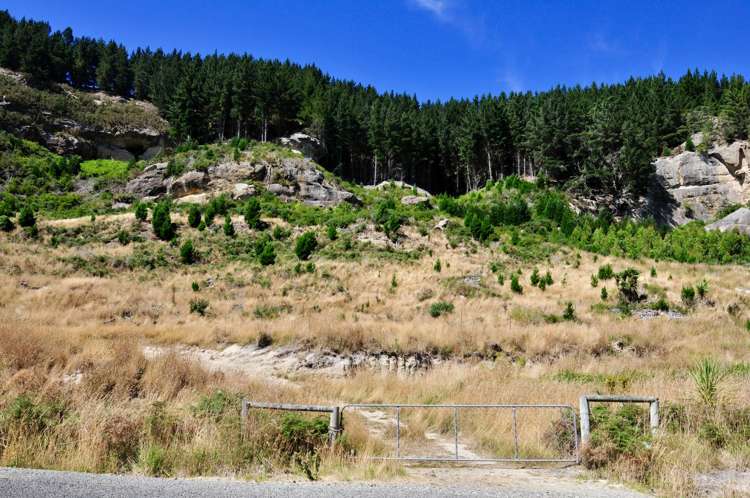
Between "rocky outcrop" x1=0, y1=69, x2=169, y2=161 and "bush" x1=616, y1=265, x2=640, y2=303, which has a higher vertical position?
"rocky outcrop" x1=0, y1=69, x2=169, y2=161

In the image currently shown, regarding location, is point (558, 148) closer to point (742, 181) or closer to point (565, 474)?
point (742, 181)

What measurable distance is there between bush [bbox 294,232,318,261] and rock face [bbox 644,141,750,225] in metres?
44.6

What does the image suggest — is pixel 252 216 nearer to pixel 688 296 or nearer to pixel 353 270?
pixel 353 270

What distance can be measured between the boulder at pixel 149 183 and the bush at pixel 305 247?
22242 millimetres

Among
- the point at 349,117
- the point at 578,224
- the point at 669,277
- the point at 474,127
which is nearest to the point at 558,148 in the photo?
the point at 474,127

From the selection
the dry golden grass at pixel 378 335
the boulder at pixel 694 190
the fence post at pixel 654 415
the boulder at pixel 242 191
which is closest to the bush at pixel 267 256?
the dry golden grass at pixel 378 335

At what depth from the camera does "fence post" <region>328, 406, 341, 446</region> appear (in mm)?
7341

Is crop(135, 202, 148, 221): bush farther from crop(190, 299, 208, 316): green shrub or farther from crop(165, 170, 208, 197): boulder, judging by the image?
crop(190, 299, 208, 316): green shrub

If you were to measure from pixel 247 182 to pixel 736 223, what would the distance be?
52.0m

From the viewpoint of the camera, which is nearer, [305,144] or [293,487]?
[293,487]

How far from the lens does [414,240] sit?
3878 centimetres

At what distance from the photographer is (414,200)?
52.9m

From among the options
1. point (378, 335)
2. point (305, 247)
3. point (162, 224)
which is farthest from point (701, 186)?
point (162, 224)

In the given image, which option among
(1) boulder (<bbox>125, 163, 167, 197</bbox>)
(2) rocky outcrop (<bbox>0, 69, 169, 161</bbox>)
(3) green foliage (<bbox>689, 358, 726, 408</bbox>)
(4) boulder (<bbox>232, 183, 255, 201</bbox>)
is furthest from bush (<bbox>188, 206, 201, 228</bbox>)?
(3) green foliage (<bbox>689, 358, 726, 408</bbox>)
